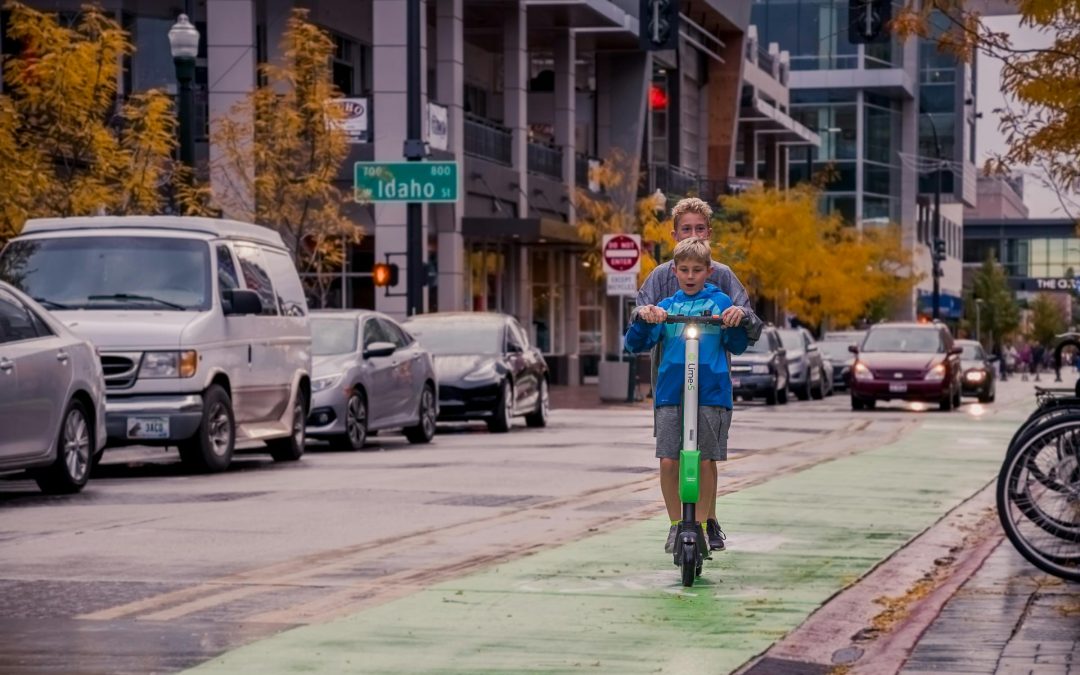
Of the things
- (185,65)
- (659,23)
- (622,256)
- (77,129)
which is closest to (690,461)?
(185,65)

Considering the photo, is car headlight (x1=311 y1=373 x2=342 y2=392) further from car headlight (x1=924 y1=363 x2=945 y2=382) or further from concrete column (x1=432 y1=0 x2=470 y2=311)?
concrete column (x1=432 y1=0 x2=470 y2=311)

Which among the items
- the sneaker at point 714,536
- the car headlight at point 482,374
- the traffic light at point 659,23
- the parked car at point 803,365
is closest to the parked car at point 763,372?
the parked car at point 803,365

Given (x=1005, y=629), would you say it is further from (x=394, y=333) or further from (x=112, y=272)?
(x=394, y=333)

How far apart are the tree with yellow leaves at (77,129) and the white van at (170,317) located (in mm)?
6521

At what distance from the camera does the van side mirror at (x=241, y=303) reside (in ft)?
62.8

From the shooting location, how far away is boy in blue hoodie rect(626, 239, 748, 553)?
34.2 feet

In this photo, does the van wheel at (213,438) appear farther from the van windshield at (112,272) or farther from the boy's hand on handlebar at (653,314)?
the boy's hand on handlebar at (653,314)

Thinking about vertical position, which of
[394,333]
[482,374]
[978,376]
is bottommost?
[978,376]

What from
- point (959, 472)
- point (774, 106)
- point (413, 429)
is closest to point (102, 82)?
point (413, 429)

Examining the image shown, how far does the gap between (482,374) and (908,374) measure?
1380cm

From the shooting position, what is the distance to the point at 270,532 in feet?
43.3

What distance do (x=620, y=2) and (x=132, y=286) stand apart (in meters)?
40.3

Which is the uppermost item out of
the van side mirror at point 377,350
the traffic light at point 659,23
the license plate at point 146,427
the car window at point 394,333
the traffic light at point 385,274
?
the traffic light at point 659,23

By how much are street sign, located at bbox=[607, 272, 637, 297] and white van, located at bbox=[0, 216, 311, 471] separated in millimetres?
20236
